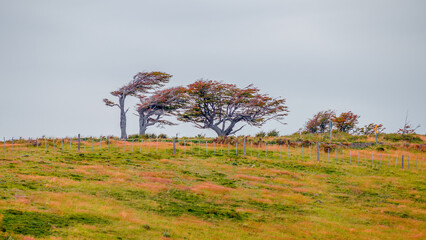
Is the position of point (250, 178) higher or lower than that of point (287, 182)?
higher

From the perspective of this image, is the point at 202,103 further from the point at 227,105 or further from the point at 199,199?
the point at 199,199

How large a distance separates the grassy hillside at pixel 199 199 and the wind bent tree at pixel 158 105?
32.6m

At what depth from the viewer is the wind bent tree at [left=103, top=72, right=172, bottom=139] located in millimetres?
77688

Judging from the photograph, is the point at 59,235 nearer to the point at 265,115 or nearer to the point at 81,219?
the point at 81,219

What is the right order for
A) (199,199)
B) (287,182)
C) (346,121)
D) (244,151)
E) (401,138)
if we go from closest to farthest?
(199,199), (287,182), (244,151), (401,138), (346,121)

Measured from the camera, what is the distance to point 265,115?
262 feet

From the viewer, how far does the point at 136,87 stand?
78.4 m

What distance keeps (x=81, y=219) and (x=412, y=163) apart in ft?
135

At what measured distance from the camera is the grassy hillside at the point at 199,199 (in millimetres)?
20062

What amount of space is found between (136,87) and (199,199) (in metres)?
53.2

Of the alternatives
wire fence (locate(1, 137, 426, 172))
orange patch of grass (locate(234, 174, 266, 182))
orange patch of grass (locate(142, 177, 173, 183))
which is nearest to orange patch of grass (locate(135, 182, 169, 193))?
orange patch of grass (locate(142, 177, 173, 183))

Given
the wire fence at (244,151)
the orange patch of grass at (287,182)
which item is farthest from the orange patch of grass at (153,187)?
the wire fence at (244,151)

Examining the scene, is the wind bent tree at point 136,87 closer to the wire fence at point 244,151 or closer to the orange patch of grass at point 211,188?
the wire fence at point 244,151

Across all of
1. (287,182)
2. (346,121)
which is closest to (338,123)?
(346,121)
